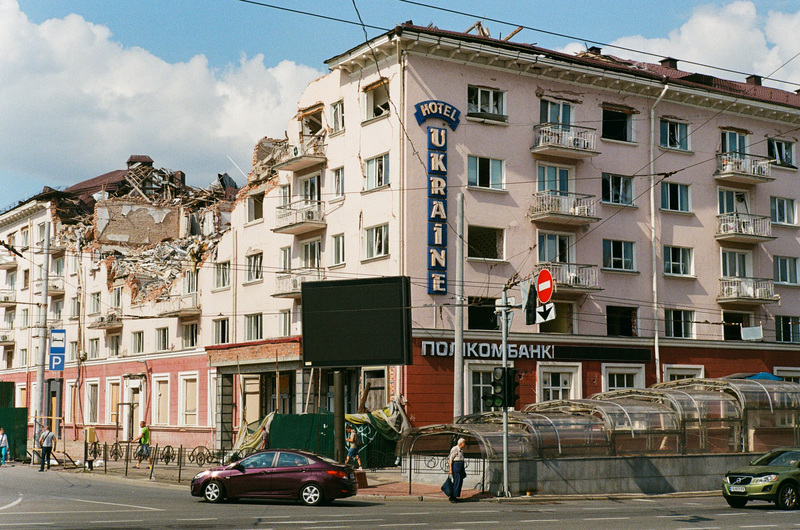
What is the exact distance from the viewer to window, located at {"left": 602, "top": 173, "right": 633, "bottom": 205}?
1731 inches

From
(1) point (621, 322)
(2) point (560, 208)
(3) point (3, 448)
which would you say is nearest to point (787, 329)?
(1) point (621, 322)

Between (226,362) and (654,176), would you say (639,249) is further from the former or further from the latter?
(226,362)

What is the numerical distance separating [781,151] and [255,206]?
27155 millimetres

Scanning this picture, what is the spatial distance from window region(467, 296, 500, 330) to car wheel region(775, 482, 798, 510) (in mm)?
17174

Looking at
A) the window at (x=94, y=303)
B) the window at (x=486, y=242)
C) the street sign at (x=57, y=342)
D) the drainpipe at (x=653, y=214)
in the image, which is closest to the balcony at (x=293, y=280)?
the window at (x=486, y=242)

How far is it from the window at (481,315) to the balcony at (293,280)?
22.7 feet

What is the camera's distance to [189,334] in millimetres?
52281

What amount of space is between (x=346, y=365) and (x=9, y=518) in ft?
40.4

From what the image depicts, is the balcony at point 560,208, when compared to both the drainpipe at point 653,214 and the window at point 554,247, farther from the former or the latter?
the drainpipe at point 653,214

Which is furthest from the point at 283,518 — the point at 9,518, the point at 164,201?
the point at 164,201

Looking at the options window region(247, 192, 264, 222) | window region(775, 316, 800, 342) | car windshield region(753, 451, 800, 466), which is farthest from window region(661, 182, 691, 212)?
car windshield region(753, 451, 800, 466)

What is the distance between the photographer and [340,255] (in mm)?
42094

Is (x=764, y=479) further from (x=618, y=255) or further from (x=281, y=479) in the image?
(x=618, y=255)

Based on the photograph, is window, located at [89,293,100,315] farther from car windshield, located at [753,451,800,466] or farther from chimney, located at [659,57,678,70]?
car windshield, located at [753,451,800,466]
